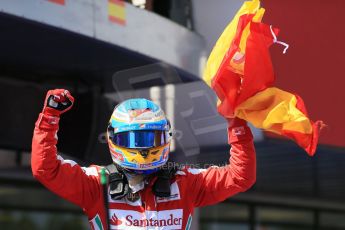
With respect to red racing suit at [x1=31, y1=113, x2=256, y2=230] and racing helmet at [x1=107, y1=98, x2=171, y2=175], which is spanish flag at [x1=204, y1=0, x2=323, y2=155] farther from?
racing helmet at [x1=107, y1=98, x2=171, y2=175]

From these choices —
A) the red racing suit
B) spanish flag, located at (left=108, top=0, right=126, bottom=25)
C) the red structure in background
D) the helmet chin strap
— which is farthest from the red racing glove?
the red structure in background

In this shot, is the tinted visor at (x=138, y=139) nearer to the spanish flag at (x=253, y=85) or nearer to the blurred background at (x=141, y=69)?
the spanish flag at (x=253, y=85)

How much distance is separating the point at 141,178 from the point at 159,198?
0.37ft

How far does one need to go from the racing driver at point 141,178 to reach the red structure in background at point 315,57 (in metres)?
3.80

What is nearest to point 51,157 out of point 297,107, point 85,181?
point 85,181

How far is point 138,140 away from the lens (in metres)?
2.97

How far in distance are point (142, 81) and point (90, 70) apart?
20.8 inches

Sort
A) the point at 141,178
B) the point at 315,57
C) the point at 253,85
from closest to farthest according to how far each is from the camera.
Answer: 1. the point at 253,85
2. the point at 141,178
3. the point at 315,57

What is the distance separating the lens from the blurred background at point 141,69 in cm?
564

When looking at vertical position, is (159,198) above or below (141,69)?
below

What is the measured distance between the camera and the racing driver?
9.73 feet

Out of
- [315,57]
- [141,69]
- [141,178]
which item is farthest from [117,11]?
[141,178]

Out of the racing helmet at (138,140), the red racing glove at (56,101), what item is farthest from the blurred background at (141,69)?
the red racing glove at (56,101)

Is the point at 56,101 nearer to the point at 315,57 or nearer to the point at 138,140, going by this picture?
the point at 138,140
